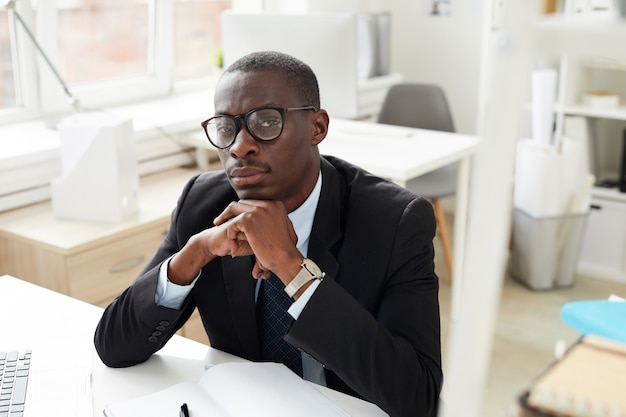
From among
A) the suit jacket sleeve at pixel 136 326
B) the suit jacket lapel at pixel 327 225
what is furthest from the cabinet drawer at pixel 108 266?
the suit jacket lapel at pixel 327 225

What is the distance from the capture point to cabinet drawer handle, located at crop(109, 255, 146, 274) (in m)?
2.50

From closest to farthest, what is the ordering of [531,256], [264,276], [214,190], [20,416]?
[531,256] < [20,416] < [264,276] < [214,190]

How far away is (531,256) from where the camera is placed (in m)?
0.75

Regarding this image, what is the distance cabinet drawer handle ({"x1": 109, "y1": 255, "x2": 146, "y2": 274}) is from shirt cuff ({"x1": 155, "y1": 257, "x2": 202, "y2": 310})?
1.07m

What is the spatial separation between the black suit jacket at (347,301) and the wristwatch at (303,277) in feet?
0.07

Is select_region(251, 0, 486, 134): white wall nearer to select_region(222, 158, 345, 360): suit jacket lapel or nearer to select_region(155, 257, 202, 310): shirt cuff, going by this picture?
select_region(222, 158, 345, 360): suit jacket lapel

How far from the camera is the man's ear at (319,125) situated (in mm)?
1472

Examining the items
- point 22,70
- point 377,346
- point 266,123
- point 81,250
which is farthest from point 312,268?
point 22,70

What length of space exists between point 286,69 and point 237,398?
60 centimetres

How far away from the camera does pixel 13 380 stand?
1.34 meters

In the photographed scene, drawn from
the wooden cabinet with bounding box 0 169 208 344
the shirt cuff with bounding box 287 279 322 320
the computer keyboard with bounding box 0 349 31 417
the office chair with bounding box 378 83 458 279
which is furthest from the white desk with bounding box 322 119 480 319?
the computer keyboard with bounding box 0 349 31 417

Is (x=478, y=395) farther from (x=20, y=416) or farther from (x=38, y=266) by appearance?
(x=38, y=266)

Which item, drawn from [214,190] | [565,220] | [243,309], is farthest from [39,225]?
[565,220]

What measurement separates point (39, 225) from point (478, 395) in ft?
7.34
